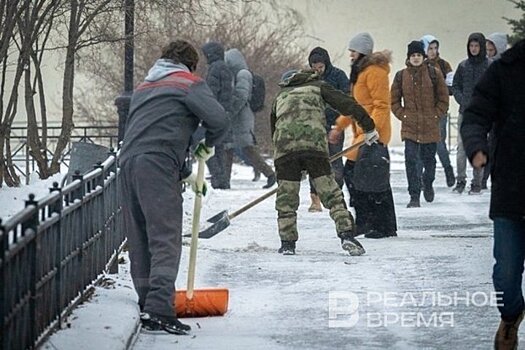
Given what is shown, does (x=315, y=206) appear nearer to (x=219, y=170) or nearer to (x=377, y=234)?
(x=377, y=234)

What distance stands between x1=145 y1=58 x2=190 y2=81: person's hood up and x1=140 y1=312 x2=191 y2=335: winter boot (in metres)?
1.41

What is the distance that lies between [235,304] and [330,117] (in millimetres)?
6920

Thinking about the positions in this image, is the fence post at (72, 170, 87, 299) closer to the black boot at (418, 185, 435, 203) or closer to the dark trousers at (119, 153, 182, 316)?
the dark trousers at (119, 153, 182, 316)

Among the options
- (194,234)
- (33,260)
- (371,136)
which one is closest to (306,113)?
(371,136)

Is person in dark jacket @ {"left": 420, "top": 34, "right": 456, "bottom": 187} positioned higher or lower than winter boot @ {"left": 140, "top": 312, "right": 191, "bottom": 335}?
higher

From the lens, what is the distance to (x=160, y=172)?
353 inches

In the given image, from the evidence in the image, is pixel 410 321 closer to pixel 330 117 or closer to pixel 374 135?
pixel 374 135

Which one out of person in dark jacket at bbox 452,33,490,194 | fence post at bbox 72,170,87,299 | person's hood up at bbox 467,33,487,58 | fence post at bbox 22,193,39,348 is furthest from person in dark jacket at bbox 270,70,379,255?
person's hood up at bbox 467,33,487,58

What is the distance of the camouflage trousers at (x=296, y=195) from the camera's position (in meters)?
12.3

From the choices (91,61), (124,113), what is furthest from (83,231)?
(91,61)

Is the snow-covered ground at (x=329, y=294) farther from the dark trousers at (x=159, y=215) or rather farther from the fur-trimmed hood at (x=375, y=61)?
the fur-trimmed hood at (x=375, y=61)

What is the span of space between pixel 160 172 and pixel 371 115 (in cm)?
525

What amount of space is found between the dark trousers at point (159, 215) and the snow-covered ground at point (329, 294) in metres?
0.22

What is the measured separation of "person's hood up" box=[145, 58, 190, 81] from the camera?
9.19 metres
